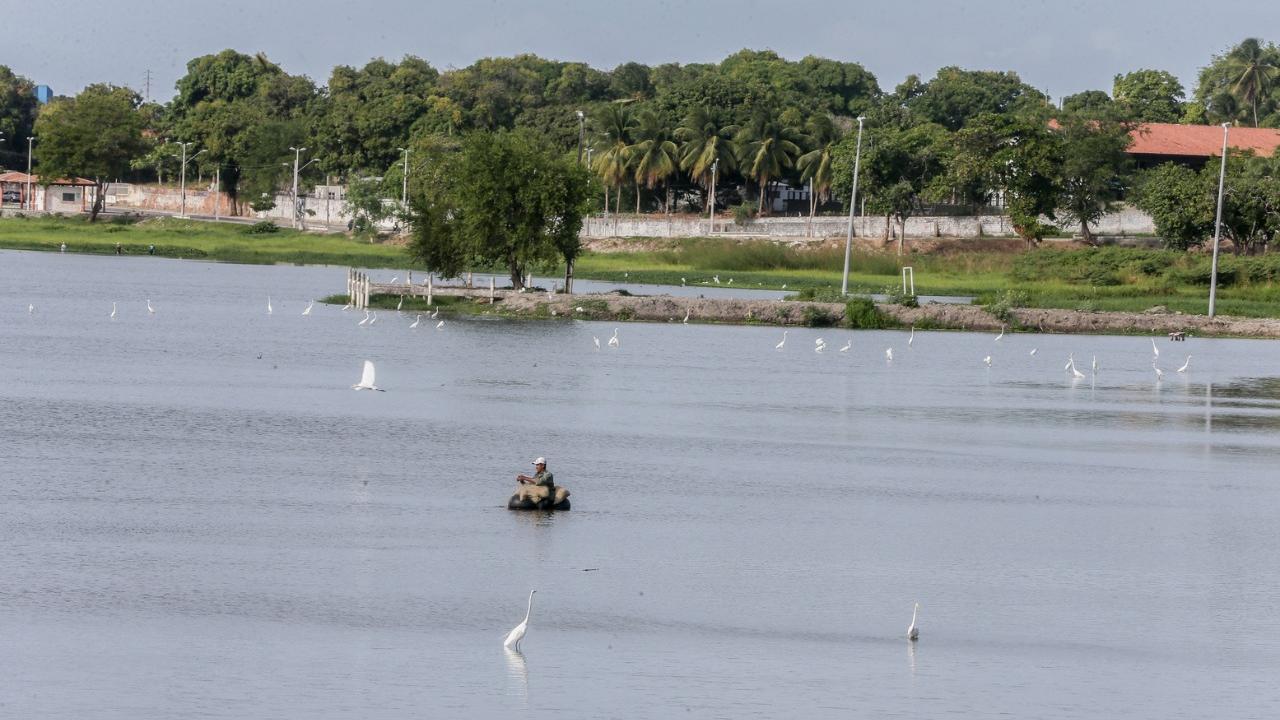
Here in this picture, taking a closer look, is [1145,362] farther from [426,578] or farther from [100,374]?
[426,578]

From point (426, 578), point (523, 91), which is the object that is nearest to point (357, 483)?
point (426, 578)

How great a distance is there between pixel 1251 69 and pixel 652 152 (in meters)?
58.8

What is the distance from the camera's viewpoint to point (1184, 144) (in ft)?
394

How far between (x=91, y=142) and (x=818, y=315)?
9256 centimetres

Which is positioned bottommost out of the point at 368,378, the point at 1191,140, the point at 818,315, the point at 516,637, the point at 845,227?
the point at 516,637

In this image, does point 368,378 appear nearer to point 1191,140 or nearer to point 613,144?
point 613,144

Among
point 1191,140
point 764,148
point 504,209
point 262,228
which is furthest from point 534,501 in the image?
point 262,228

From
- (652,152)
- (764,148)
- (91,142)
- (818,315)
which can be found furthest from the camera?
(91,142)

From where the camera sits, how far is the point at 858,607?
859 inches

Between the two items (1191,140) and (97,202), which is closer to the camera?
(1191,140)

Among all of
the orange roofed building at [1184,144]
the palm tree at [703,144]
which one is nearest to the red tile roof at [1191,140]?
the orange roofed building at [1184,144]

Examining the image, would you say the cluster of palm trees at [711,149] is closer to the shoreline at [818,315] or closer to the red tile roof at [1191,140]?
the red tile roof at [1191,140]

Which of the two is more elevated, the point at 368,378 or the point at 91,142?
the point at 91,142

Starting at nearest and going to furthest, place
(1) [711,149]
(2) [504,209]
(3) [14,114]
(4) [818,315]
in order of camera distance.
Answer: (4) [818,315] → (2) [504,209] → (1) [711,149] → (3) [14,114]
